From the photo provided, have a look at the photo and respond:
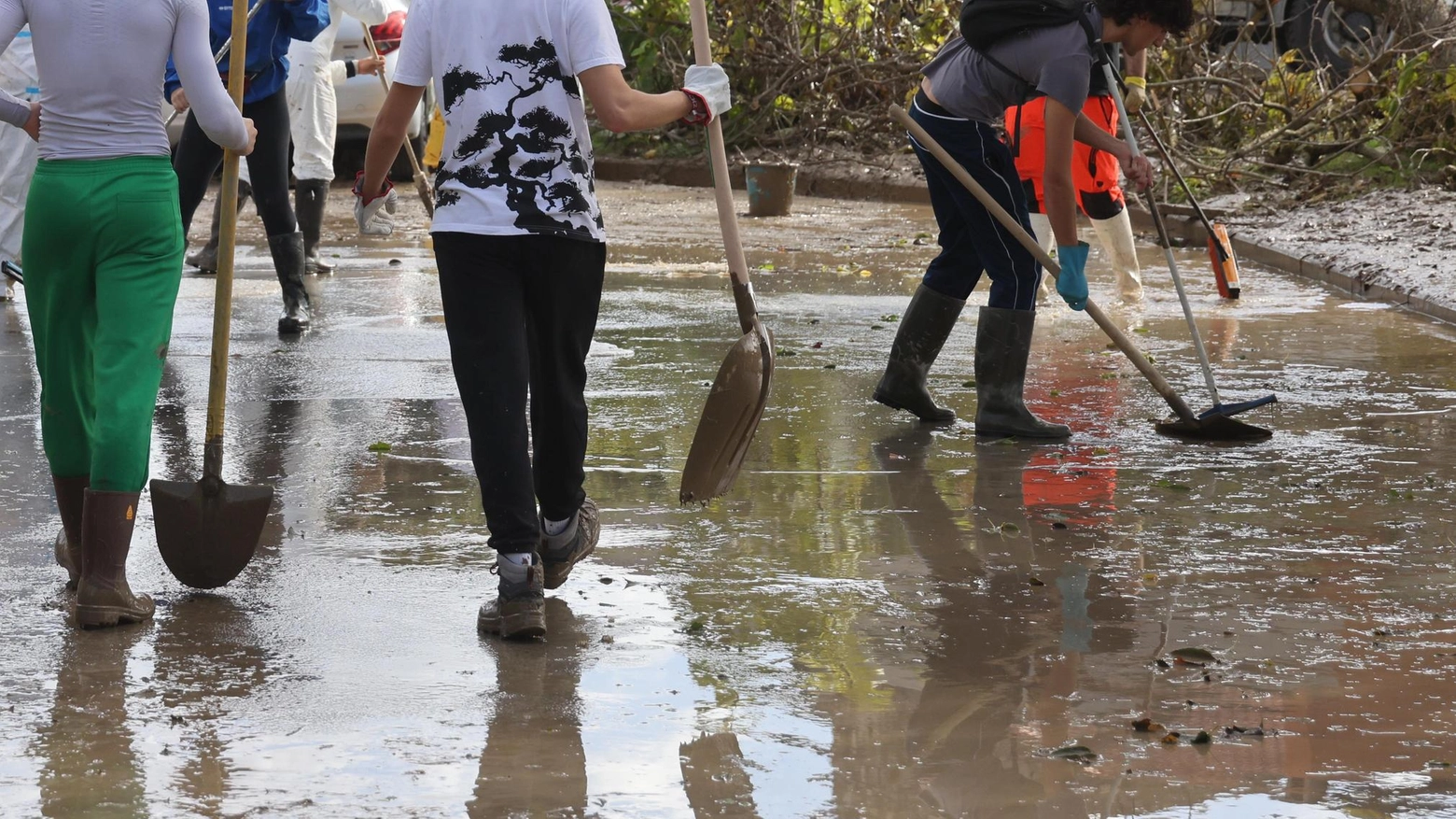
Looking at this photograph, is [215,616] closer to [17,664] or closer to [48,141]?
[17,664]

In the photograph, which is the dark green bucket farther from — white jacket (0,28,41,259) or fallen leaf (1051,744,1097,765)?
fallen leaf (1051,744,1097,765)

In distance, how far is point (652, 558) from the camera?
466 centimetres

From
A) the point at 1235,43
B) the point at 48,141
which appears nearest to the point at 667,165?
the point at 1235,43

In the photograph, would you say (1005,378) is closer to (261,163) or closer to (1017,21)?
(1017,21)

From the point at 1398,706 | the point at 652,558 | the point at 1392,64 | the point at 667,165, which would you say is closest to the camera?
the point at 1398,706

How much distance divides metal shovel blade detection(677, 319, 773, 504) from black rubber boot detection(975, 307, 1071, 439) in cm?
201

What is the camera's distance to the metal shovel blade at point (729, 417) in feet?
14.5

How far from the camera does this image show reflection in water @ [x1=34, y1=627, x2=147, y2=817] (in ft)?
9.89

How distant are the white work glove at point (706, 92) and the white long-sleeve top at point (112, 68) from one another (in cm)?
101

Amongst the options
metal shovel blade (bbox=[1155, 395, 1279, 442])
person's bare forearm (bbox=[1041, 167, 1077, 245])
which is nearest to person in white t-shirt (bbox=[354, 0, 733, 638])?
person's bare forearm (bbox=[1041, 167, 1077, 245])

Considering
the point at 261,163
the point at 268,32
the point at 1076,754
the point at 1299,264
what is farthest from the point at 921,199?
the point at 1076,754

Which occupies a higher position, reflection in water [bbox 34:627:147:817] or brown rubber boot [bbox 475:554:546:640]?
brown rubber boot [bbox 475:554:546:640]

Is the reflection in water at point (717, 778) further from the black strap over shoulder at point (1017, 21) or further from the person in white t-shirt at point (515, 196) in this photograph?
the black strap over shoulder at point (1017, 21)

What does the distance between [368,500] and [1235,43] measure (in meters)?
10.7
